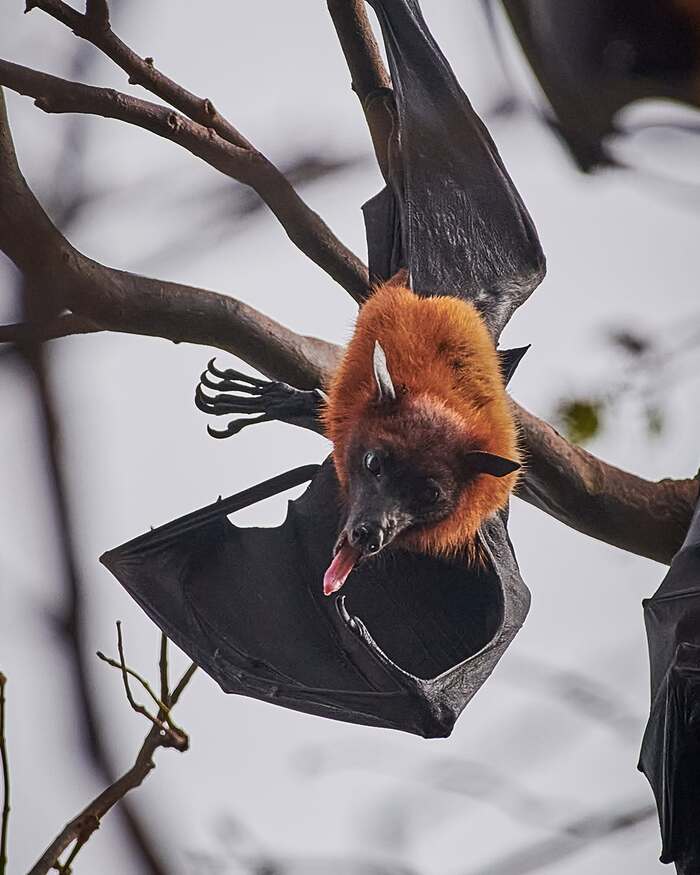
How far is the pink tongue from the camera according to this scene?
94.2 inches

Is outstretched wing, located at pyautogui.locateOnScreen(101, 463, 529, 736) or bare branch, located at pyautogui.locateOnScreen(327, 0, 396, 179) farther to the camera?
bare branch, located at pyautogui.locateOnScreen(327, 0, 396, 179)

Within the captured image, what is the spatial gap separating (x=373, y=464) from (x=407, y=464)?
0.28ft

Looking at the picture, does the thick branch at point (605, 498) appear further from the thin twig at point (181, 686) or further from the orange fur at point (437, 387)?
the thin twig at point (181, 686)

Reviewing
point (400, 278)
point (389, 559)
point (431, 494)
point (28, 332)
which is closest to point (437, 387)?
point (431, 494)

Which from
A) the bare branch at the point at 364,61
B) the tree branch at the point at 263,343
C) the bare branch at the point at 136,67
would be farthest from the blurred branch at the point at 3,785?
the bare branch at the point at 364,61

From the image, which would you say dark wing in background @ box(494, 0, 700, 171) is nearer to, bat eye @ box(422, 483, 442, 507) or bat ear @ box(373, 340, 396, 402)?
bat ear @ box(373, 340, 396, 402)

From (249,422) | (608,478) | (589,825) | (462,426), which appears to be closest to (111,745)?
(462,426)

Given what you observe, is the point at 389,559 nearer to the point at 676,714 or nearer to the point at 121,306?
the point at 676,714

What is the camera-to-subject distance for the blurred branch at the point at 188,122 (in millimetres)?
3092

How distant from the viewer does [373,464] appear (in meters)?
2.67

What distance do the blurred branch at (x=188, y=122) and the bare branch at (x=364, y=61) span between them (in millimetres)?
366

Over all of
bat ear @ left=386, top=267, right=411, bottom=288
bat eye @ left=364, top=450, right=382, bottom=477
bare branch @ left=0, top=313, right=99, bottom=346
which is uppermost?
bare branch @ left=0, top=313, right=99, bottom=346

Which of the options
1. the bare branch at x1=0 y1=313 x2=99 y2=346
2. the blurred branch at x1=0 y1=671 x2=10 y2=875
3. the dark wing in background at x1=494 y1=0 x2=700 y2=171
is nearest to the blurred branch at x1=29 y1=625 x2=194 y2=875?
the blurred branch at x1=0 y1=671 x2=10 y2=875

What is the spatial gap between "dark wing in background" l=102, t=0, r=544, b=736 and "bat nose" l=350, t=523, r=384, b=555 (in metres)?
0.54
